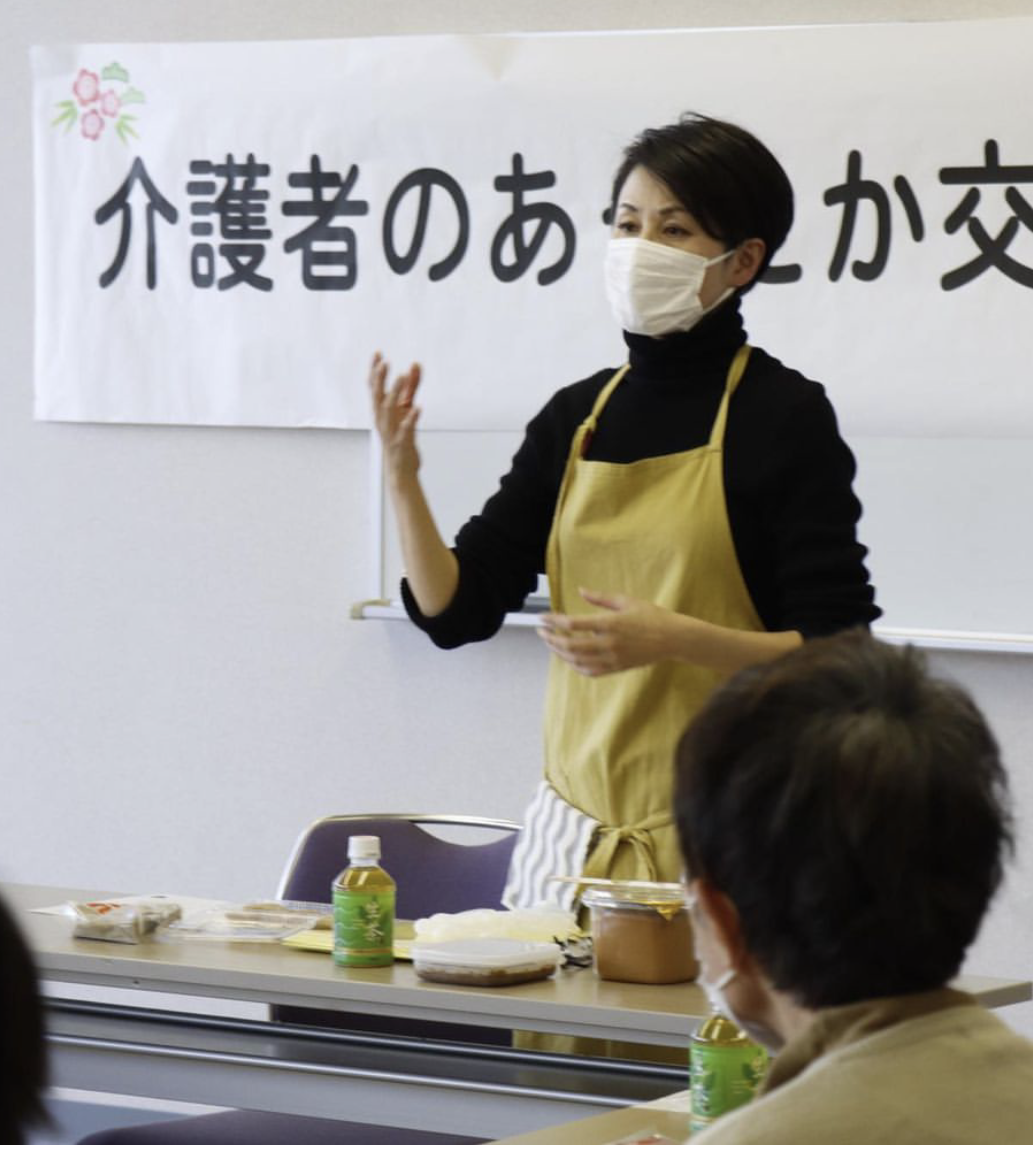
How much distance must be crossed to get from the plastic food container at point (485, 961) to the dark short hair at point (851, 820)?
0.87 metres

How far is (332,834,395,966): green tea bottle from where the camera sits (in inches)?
77.2

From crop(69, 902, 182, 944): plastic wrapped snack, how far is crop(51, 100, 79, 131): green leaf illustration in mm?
2117

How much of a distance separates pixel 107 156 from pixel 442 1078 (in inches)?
95.0

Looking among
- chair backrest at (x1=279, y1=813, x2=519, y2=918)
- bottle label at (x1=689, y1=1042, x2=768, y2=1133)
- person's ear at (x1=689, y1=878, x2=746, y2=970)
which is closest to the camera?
person's ear at (x1=689, y1=878, x2=746, y2=970)

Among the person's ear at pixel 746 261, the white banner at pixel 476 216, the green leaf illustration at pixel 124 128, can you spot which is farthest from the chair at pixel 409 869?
the green leaf illustration at pixel 124 128

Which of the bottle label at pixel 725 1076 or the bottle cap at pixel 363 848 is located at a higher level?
the bottle cap at pixel 363 848

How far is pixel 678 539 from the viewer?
2.11 metres

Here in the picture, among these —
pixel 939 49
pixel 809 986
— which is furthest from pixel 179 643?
pixel 809 986

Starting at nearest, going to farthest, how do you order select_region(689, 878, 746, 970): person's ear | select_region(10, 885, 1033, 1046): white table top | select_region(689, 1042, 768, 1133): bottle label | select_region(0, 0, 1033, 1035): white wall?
select_region(689, 878, 746, 970): person's ear < select_region(689, 1042, 768, 1133): bottle label < select_region(10, 885, 1033, 1046): white table top < select_region(0, 0, 1033, 1035): white wall

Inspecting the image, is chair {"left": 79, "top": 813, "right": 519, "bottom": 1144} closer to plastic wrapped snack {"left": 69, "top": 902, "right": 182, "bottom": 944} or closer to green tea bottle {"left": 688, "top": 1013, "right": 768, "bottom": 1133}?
plastic wrapped snack {"left": 69, "top": 902, "right": 182, "bottom": 944}

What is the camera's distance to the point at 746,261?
7.22ft

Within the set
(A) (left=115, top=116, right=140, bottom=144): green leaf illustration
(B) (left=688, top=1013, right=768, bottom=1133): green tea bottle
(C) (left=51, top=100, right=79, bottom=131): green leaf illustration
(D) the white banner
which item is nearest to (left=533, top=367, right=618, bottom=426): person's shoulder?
(B) (left=688, top=1013, right=768, bottom=1133): green tea bottle

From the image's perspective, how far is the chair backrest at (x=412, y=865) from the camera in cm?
246

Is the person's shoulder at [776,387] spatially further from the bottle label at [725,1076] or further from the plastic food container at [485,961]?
the bottle label at [725,1076]
